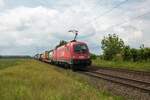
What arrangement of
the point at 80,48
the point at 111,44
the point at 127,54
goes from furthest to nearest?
1. the point at 111,44
2. the point at 127,54
3. the point at 80,48

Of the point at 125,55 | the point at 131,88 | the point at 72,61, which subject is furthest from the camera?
the point at 125,55

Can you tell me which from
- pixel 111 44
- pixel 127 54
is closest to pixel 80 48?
pixel 127 54

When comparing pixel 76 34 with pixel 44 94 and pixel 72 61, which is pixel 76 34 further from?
pixel 44 94

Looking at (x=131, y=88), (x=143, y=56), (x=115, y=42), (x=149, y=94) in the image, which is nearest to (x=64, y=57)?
(x=143, y=56)

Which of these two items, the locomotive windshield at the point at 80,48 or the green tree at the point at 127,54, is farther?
the green tree at the point at 127,54

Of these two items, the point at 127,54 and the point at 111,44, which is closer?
the point at 127,54

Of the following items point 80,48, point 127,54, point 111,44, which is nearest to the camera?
point 80,48

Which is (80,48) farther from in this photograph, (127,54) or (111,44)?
(111,44)

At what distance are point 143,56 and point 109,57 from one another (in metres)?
20.4

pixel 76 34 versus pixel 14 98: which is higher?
pixel 76 34

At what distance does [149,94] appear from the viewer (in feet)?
50.0

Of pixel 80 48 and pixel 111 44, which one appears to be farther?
pixel 111 44

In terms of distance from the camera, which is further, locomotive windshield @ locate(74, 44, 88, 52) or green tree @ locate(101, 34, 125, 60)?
green tree @ locate(101, 34, 125, 60)

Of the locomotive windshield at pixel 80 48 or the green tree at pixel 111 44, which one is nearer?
the locomotive windshield at pixel 80 48
